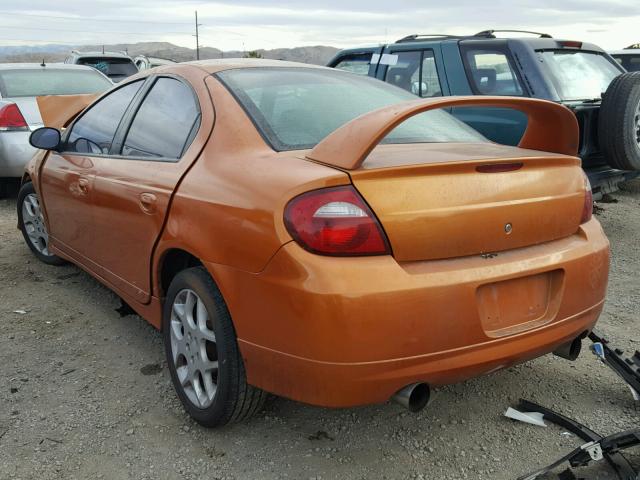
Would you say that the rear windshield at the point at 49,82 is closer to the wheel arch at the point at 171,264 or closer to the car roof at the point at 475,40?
the car roof at the point at 475,40

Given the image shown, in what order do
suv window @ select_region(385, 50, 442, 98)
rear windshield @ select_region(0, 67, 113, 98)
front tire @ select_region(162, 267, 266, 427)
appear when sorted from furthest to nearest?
rear windshield @ select_region(0, 67, 113, 98) → suv window @ select_region(385, 50, 442, 98) → front tire @ select_region(162, 267, 266, 427)

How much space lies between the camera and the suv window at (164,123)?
2.84 meters

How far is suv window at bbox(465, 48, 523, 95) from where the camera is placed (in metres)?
5.77

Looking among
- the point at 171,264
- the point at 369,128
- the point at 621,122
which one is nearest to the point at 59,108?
the point at 171,264

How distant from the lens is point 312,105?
9.32ft

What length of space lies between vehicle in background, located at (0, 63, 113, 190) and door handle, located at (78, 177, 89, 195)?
3675 millimetres

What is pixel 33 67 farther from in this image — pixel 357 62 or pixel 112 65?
pixel 112 65

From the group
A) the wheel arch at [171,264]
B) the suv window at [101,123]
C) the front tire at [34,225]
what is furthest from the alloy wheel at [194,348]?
the front tire at [34,225]

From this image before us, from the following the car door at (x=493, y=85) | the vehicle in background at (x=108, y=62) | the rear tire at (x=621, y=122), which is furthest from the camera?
the vehicle in background at (x=108, y=62)

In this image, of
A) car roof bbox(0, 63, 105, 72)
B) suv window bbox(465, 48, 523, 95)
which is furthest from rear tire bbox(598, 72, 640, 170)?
car roof bbox(0, 63, 105, 72)

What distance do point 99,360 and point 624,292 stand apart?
333cm

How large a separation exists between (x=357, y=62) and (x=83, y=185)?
4572 mm

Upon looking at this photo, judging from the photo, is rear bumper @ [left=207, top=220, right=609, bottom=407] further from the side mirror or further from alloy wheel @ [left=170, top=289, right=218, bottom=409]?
the side mirror

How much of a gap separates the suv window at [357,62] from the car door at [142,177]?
427 centimetres
